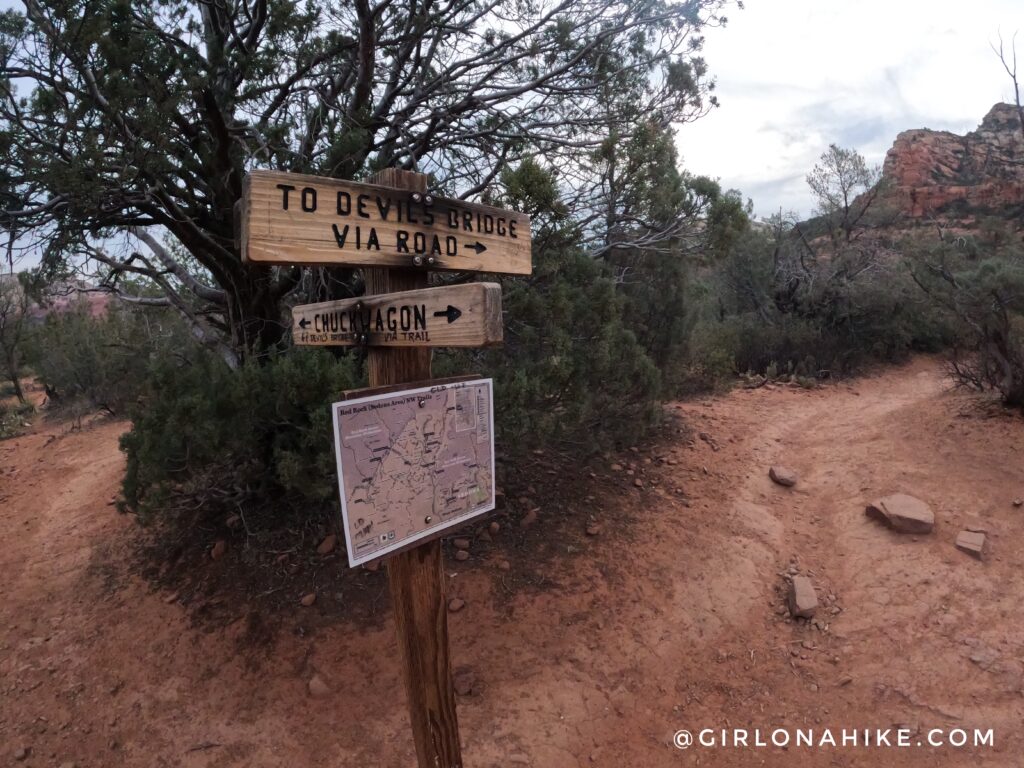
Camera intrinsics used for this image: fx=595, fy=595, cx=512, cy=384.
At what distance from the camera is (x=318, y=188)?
159cm

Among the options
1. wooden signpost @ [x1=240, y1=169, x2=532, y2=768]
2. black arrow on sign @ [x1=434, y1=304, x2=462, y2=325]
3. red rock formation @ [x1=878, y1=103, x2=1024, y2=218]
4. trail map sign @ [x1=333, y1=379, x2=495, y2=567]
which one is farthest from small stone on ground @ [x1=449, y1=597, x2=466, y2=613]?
red rock formation @ [x1=878, y1=103, x2=1024, y2=218]

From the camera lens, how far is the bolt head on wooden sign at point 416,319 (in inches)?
62.8

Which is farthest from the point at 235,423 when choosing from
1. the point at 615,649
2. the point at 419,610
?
the point at 615,649

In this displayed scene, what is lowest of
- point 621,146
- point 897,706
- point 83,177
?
point 897,706

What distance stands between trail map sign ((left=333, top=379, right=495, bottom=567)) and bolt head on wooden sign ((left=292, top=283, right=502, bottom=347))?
20 cm

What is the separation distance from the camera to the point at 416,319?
1.70 metres

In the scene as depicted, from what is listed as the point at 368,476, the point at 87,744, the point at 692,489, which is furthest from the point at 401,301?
the point at 692,489

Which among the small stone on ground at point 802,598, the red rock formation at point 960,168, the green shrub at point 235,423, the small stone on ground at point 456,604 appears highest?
the red rock formation at point 960,168

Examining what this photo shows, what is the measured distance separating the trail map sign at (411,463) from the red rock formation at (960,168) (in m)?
33.7

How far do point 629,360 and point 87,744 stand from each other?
4.23 metres

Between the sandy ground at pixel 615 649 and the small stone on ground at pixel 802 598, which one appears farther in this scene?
the small stone on ground at pixel 802 598

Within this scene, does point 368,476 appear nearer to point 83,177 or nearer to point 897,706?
point 83,177

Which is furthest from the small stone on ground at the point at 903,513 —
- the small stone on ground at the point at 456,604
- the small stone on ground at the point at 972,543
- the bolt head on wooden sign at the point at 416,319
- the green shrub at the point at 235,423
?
the bolt head on wooden sign at the point at 416,319

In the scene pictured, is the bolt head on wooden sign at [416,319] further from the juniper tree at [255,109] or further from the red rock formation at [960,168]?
the red rock formation at [960,168]
